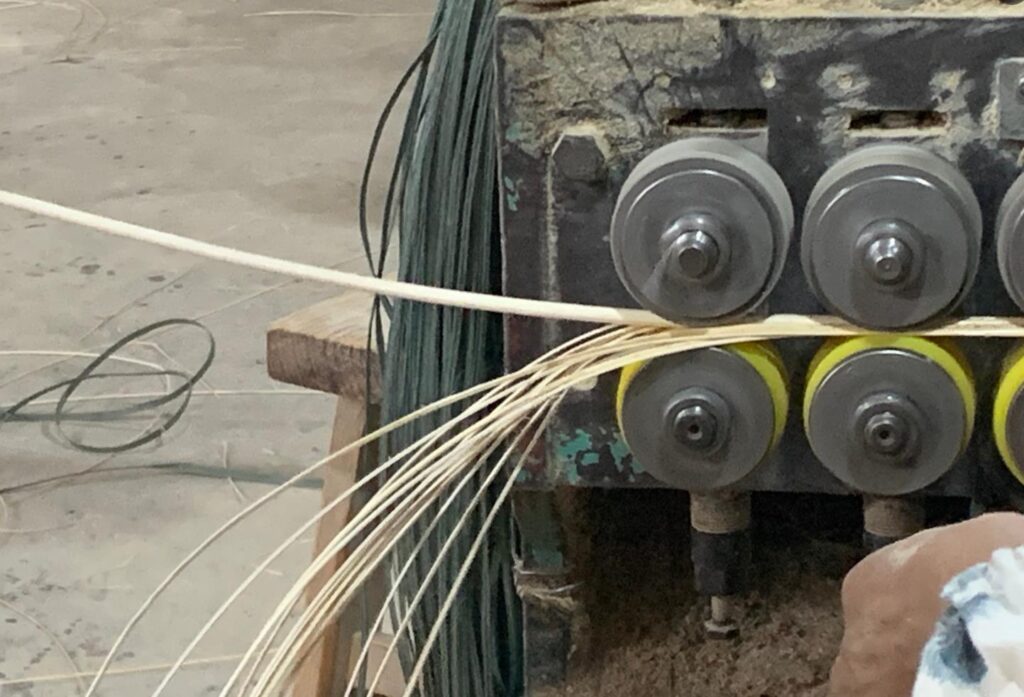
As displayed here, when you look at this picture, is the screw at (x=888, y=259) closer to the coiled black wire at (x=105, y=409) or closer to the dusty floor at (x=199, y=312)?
the dusty floor at (x=199, y=312)

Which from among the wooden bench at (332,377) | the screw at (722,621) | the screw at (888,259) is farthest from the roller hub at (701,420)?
the wooden bench at (332,377)

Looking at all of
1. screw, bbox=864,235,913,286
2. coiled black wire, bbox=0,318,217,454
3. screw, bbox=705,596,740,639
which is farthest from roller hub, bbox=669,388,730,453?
coiled black wire, bbox=0,318,217,454

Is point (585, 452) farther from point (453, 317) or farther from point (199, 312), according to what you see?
point (199, 312)

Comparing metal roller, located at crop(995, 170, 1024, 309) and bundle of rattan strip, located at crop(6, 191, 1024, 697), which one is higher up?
metal roller, located at crop(995, 170, 1024, 309)

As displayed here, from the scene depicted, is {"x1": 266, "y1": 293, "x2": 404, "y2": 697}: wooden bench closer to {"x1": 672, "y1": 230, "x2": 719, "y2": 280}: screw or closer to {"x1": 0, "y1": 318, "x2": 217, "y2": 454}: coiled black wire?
{"x1": 672, "y1": 230, "x2": 719, "y2": 280}: screw

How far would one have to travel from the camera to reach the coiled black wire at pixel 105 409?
1.91 meters

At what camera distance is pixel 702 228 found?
62cm

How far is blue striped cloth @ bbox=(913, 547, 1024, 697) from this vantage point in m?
0.45

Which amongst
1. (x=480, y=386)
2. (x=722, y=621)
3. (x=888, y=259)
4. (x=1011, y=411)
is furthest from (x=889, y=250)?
(x=722, y=621)

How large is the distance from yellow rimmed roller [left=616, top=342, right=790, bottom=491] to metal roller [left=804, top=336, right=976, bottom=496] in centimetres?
2

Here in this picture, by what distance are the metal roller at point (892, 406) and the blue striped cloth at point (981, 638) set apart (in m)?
0.16

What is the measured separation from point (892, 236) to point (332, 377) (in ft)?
1.64

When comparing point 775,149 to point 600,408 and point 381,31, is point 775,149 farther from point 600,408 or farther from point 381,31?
point 381,31

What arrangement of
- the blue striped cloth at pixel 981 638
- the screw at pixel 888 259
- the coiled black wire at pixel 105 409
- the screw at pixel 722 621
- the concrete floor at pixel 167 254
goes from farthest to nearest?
the coiled black wire at pixel 105 409 → the concrete floor at pixel 167 254 → the screw at pixel 722 621 → the screw at pixel 888 259 → the blue striped cloth at pixel 981 638
